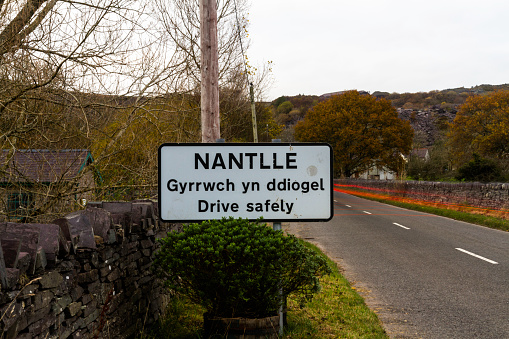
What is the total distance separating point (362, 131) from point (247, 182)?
180 ft

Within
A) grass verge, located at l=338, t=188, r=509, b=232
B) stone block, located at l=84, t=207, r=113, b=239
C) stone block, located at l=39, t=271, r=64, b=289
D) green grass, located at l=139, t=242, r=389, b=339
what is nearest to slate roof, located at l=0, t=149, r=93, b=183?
green grass, located at l=139, t=242, r=389, b=339

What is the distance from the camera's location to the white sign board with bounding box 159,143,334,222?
A: 484 cm

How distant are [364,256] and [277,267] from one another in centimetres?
744

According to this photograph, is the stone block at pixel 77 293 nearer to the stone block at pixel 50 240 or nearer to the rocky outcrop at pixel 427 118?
the stone block at pixel 50 240

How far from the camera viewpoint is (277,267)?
445 cm

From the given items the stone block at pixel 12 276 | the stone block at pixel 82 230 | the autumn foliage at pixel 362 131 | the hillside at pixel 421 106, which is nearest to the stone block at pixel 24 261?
the stone block at pixel 12 276

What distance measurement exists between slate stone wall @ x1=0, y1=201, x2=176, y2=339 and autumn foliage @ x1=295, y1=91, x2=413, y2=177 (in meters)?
52.8

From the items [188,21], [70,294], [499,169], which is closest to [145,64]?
[70,294]

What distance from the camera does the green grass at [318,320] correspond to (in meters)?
5.22

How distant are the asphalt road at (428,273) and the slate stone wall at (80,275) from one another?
3.17 metres

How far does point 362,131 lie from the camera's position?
2281 inches

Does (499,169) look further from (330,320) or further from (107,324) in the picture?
(107,324)

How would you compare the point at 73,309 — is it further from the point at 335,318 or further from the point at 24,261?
the point at 335,318

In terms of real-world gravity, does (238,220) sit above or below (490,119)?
below
